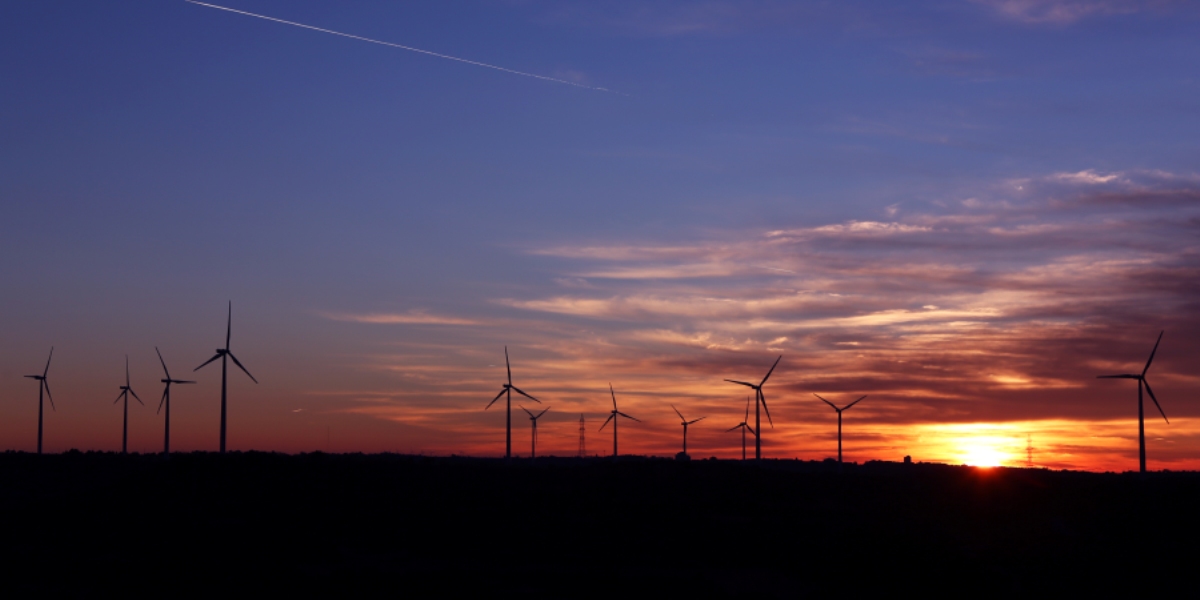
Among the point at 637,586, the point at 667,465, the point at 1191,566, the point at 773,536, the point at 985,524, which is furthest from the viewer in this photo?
the point at 667,465

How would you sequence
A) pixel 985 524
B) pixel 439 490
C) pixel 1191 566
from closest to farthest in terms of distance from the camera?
1. pixel 1191 566
2. pixel 985 524
3. pixel 439 490

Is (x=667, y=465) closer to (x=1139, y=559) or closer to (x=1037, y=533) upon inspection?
(x=1037, y=533)

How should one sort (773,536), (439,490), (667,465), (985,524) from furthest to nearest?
(667,465) → (439,490) → (985,524) → (773,536)

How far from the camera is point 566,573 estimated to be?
91.5 metres

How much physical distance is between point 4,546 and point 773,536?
7144 cm

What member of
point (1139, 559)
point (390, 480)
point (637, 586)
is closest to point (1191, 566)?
point (1139, 559)

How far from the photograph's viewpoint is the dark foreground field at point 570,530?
90.2 meters

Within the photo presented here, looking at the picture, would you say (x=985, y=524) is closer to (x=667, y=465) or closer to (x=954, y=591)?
(x=954, y=591)

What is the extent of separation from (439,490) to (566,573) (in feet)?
131

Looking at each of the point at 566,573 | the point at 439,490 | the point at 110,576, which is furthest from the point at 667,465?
the point at 110,576

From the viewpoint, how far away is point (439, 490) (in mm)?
128000

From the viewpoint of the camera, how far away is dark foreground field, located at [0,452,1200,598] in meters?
90.2

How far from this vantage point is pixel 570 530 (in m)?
108

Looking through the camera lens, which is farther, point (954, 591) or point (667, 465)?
point (667, 465)
